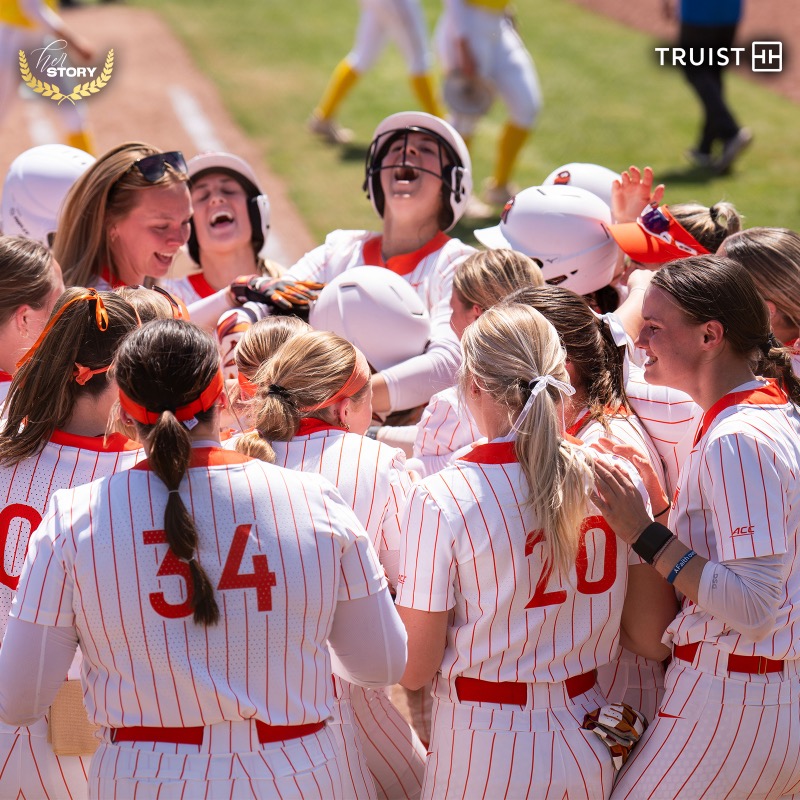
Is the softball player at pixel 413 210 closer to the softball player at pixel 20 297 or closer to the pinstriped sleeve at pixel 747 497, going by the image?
the softball player at pixel 20 297

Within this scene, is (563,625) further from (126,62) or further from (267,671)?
(126,62)

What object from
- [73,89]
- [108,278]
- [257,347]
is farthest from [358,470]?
[73,89]

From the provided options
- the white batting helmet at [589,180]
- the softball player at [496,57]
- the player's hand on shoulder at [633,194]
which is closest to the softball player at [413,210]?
the white batting helmet at [589,180]

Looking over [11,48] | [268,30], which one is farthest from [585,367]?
[268,30]

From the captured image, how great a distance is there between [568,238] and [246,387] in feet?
4.96

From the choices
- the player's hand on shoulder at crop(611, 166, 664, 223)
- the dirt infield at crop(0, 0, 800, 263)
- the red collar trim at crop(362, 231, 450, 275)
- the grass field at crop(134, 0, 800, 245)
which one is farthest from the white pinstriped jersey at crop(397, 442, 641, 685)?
the grass field at crop(134, 0, 800, 245)

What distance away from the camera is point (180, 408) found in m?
2.39

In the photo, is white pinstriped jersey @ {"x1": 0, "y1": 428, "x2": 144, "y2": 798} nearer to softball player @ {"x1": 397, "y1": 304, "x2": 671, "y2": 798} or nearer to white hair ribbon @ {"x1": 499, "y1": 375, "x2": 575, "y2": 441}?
softball player @ {"x1": 397, "y1": 304, "x2": 671, "y2": 798}

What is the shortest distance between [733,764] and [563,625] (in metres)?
0.56

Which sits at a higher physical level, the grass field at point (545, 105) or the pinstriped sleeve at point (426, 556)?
the grass field at point (545, 105)

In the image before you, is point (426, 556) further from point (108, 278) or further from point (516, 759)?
point (108, 278)

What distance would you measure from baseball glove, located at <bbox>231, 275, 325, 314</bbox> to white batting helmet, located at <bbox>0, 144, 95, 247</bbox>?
1160 mm

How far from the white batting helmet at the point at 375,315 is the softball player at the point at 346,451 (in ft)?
2.62

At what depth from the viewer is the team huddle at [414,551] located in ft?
7.65
